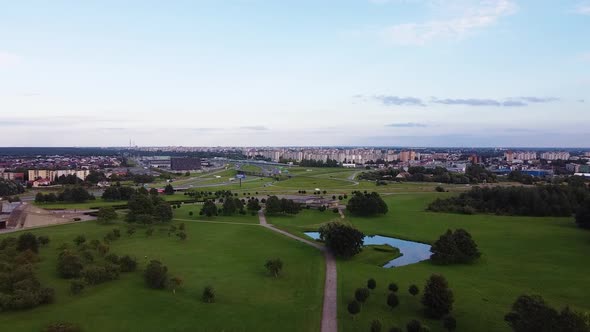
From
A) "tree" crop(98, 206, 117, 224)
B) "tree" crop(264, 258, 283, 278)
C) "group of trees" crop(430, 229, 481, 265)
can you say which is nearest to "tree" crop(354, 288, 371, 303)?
"tree" crop(264, 258, 283, 278)

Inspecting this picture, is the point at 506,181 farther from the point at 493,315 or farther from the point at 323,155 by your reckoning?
the point at 323,155

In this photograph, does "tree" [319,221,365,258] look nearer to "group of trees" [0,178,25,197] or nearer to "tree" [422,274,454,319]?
"tree" [422,274,454,319]

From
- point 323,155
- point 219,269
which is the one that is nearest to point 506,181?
point 219,269

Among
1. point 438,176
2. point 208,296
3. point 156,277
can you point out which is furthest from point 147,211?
point 438,176

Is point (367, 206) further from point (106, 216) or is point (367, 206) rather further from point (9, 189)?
point (9, 189)

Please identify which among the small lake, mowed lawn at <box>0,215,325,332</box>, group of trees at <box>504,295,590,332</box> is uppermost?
group of trees at <box>504,295,590,332</box>

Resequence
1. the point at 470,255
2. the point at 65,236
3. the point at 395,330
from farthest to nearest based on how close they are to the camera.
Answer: the point at 65,236 → the point at 470,255 → the point at 395,330
